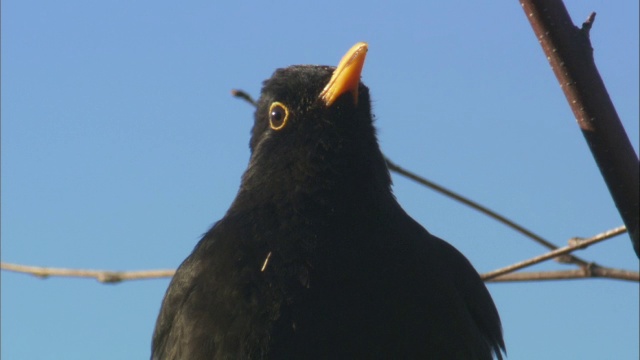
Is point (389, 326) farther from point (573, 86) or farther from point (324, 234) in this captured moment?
point (573, 86)

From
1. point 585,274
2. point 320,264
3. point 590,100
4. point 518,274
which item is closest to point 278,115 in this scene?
point 320,264

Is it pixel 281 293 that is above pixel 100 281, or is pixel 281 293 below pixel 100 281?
below

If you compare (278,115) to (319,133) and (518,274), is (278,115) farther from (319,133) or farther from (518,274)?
(518,274)

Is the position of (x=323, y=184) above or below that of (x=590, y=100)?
above

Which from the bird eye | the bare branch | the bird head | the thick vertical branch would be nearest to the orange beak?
the bird head

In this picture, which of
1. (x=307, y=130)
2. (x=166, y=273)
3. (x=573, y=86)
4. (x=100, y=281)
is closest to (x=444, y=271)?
(x=307, y=130)

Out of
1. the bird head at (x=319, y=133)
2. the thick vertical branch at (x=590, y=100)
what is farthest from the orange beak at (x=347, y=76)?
the thick vertical branch at (x=590, y=100)

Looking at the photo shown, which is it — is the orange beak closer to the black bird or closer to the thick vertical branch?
the black bird
